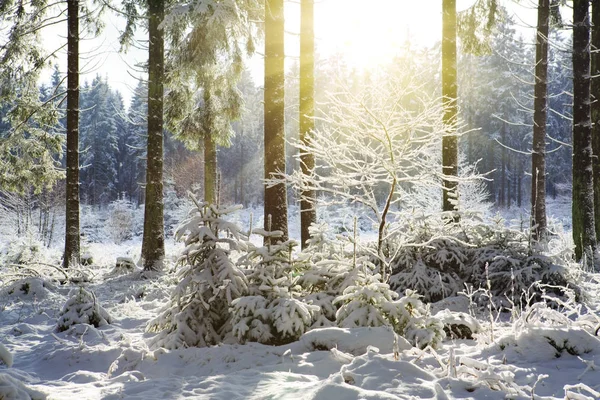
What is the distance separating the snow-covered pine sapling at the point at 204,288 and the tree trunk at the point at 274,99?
3.66 meters

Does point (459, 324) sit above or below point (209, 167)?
below

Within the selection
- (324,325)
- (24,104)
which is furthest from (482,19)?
(24,104)

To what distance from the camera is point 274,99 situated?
859 cm

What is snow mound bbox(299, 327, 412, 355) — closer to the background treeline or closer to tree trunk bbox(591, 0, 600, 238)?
tree trunk bbox(591, 0, 600, 238)

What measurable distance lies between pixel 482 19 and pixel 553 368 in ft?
34.3

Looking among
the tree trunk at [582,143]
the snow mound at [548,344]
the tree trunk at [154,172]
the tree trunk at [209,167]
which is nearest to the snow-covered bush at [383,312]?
the snow mound at [548,344]

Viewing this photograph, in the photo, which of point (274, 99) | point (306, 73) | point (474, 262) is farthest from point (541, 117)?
point (274, 99)

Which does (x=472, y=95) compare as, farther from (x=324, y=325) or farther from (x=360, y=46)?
(x=324, y=325)

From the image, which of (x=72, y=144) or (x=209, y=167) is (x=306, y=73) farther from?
(x=209, y=167)

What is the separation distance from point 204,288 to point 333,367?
67.9 inches

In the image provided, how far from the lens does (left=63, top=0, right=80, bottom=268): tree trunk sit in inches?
432

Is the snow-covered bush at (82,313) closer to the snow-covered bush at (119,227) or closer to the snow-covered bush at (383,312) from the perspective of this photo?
the snow-covered bush at (383,312)

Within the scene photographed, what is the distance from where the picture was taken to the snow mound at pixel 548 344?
3.58m

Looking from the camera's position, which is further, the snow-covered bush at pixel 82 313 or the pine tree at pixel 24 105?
the pine tree at pixel 24 105
